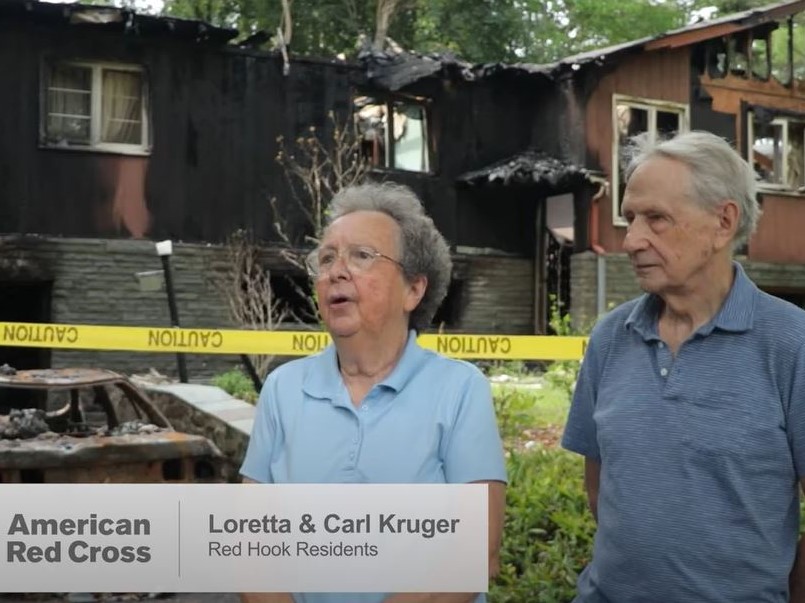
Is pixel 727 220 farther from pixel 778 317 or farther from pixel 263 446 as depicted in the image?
pixel 263 446

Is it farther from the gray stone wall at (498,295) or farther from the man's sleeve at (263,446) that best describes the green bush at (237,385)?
the man's sleeve at (263,446)

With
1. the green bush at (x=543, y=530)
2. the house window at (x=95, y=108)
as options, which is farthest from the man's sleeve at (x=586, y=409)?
the house window at (x=95, y=108)

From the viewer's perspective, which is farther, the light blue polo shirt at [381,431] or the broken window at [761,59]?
the broken window at [761,59]

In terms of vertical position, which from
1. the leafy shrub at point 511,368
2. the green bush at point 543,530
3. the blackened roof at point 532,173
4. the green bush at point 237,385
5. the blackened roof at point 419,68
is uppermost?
the blackened roof at point 419,68

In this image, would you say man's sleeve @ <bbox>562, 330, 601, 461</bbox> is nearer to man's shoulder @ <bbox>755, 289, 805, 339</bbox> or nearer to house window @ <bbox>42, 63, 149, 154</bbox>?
man's shoulder @ <bbox>755, 289, 805, 339</bbox>

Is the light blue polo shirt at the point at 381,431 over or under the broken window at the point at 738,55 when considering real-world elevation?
under

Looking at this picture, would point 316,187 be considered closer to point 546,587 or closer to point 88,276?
point 88,276
